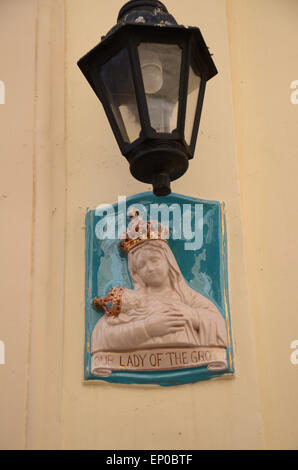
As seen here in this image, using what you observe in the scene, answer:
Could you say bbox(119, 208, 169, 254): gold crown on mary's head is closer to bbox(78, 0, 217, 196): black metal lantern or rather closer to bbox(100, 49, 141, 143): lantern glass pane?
bbox(78, 0, 217, 196): black metal lantern

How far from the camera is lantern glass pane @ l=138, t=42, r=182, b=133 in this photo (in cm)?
212

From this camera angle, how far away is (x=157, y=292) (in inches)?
95.3

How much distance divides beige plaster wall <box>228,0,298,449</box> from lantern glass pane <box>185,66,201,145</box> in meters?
0.63

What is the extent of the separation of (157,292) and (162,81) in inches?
31.0

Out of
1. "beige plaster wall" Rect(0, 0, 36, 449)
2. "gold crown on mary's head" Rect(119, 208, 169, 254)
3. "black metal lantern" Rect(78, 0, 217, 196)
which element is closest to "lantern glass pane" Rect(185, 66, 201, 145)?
"black metal lantern" Rect(78, 0, 217, 196)

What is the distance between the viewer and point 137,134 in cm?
213

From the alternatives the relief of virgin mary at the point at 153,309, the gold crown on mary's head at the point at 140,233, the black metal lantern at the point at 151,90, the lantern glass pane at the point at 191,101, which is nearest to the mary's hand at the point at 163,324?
the relief of virgin mary at the point at 153,309

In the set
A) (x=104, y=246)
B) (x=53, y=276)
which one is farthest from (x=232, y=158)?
(x=53, y=276)

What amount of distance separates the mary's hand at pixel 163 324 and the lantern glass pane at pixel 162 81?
0.68 meters

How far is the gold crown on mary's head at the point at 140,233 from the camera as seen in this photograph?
2475mm

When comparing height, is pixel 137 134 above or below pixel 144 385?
above
